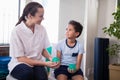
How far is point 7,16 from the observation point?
261cm

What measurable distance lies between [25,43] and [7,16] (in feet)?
2.75

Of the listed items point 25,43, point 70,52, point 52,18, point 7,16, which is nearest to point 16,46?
point 25,43

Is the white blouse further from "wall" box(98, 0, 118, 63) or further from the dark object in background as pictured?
"wall" box(98, 0, 118, 63)

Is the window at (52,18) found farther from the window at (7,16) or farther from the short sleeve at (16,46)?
the short sleeve at (16,46)

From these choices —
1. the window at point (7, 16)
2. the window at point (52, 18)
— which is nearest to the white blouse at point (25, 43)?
the window at point (7, 16)

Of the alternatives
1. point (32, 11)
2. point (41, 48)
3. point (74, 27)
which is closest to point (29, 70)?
point (41, 48)

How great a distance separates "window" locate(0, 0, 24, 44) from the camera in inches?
101

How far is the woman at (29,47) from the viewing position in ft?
5.91

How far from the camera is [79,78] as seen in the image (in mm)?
2141

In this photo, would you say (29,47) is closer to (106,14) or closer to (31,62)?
(31,62)

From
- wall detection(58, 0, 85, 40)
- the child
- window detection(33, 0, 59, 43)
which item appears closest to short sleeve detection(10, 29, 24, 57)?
the child

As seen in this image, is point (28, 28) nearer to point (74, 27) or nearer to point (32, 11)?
point (32, 11)

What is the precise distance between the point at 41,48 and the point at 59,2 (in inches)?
49.3

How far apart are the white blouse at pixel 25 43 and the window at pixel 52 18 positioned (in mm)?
987
